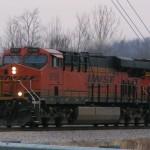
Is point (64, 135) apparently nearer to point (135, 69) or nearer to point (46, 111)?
point (46, 111)

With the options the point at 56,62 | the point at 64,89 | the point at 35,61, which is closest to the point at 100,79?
the point at 64,89

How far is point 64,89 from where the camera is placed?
22.4 meters

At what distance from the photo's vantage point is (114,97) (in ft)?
82.3

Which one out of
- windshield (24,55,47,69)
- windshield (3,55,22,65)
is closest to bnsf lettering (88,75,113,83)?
windshield (24,55,47,69)

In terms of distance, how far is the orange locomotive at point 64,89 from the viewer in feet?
69.0

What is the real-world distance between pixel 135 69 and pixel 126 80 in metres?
0.95

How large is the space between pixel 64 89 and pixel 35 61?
180 cm

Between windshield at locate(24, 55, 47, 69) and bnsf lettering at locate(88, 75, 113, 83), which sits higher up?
windshield at locate(24, 55, 47, 69)

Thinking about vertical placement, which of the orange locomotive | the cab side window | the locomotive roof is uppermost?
the locomotive roof

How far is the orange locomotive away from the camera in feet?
69.0

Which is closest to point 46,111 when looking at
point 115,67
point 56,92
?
point 56,92

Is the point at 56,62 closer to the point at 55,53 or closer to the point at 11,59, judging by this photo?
the point at 55,53

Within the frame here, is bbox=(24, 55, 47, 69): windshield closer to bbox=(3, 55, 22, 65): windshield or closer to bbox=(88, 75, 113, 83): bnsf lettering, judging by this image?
bbox=(3, 55, 22, 65): windshield

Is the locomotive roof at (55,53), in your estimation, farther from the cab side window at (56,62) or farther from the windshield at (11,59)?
the windshield at (11,59)
